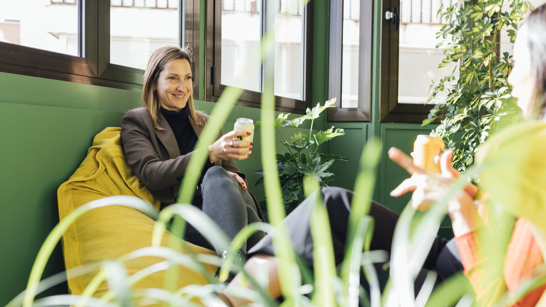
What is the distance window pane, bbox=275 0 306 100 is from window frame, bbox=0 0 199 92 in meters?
1.61

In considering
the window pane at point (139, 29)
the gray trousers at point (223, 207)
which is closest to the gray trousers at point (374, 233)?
the gray trousers at point (223, 207)

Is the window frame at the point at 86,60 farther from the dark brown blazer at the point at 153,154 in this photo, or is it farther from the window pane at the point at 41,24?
the dark brown blazer at the point at 153,154

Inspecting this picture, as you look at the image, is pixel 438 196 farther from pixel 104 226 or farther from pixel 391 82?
pixel 391 82

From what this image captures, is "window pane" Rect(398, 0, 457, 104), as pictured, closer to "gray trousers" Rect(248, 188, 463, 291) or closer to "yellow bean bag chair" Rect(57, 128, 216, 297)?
"yellow bean bag chair" Rect(57, 128, 216, 297)

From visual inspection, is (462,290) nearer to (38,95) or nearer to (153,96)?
(38,95)

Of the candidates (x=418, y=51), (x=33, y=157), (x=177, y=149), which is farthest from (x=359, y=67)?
(x=33, y=157)

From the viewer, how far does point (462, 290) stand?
1.87 ft

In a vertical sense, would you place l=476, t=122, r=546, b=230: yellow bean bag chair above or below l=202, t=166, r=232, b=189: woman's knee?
above

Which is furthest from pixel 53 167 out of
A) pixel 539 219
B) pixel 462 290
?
pixel 539 219

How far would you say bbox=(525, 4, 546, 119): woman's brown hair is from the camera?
0.70 meters

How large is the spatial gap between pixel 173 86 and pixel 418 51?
2432 millimetres

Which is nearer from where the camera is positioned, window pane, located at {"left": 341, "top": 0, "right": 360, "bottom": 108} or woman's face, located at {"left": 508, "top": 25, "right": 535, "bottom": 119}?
woman's face, located at {"left": 508, "top": 25, "right": 535, "bottom": 119}

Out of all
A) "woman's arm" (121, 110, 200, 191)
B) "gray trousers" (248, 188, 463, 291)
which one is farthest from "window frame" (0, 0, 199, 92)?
"gray trousers" (248, 188, 463, 291)

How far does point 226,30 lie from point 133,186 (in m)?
1.50
